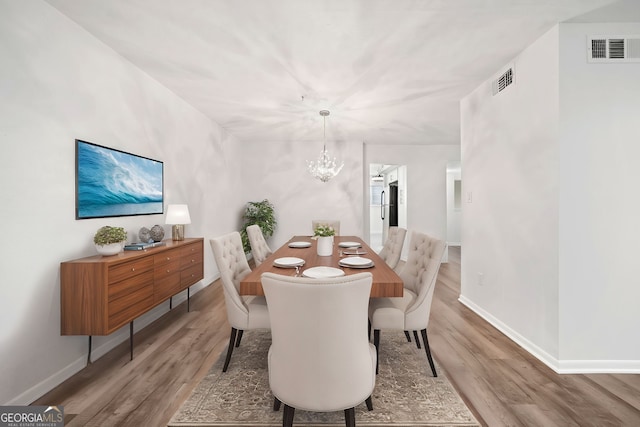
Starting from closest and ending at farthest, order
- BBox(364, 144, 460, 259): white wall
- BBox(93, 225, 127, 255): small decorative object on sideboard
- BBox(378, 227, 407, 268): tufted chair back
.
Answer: BBox(93, 225, 127, 255): small decorative object on sideboard < BBox(378, 227, 407, 268): tufted chair back < BBox(364, 144, 460, 259): white wall

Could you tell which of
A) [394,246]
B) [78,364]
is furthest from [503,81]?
[78,364]

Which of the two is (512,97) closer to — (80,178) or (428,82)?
(428,82)

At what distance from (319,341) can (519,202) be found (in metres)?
2.46

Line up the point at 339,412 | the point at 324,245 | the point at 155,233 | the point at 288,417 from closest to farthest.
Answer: the point at 288,417 < the point at 339,412 < the point at 324,245 < the point at 155,233

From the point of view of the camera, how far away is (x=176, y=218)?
3.39 m

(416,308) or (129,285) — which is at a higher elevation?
(129,285)

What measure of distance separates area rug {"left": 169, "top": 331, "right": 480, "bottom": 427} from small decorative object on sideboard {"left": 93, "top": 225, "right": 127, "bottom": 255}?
1.20 meters

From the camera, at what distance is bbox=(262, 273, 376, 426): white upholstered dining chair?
4.14ft

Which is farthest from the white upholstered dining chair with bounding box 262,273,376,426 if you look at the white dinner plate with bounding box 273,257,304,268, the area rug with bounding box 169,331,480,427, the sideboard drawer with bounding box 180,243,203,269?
the sideboard drawer with bounding box 180,243,203,269

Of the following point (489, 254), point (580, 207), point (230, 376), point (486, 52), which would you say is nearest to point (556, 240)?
point (580, 207)

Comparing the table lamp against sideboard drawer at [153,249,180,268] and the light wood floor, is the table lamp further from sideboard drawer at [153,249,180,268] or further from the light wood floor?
the light wood floor

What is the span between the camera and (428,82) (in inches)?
139

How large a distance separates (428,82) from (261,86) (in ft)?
6.27

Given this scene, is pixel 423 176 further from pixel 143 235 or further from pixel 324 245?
pixel 143 235
